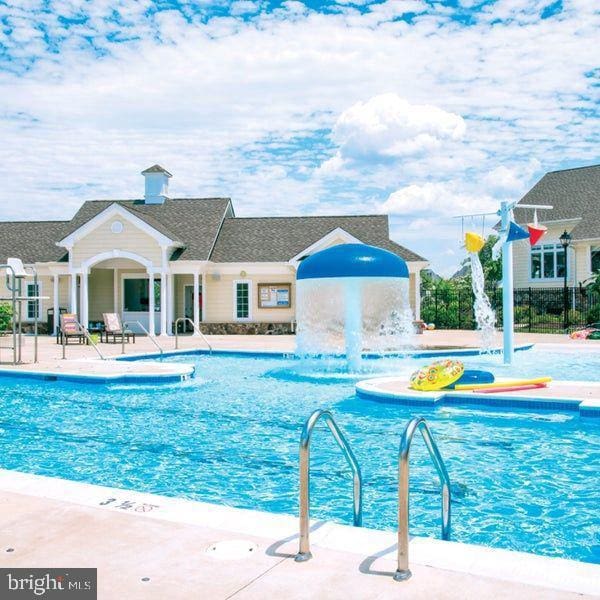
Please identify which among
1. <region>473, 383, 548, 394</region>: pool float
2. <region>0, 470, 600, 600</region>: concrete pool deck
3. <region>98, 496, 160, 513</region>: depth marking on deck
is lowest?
<region>0, 470, 600, 600</region>: concrete pool deck

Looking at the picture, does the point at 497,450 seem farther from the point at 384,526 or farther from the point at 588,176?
the point at 588,176

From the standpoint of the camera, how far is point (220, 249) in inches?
1261

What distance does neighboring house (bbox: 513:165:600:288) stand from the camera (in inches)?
1330

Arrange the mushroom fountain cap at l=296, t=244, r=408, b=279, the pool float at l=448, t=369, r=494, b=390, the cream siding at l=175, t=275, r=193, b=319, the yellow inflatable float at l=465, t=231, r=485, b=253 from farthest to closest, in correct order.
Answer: the cream siding at l=175, t=275, r=193, b=319
the yellow inflatable float at l=465, t=231, r=485, b=253
the mushroom fountain cap at l=296, t=244, r=408, b=279
the pool float at l=448, t=369, r=494, b=390


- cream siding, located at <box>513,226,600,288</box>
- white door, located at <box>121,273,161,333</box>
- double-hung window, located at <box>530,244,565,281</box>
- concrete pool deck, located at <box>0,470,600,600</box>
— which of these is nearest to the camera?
concrete pool deck, located at <box>0,470,600,600</box>

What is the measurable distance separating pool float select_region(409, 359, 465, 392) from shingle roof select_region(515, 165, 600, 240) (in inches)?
938

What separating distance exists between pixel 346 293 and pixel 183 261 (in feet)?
46.1

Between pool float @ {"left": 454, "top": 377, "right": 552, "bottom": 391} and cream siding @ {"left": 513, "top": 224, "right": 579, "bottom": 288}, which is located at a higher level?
cream siding @ {"left": 513, "top": 224, "right": 579, "bottom": 288}

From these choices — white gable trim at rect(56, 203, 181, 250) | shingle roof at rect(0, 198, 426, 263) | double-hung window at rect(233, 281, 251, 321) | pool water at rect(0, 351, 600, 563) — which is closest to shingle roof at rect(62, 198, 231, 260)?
shingle roof at rect(0, 198, 426, 263)

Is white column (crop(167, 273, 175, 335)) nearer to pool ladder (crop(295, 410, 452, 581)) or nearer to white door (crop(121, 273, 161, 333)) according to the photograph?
white door (crop(121, 273, 161, 333))

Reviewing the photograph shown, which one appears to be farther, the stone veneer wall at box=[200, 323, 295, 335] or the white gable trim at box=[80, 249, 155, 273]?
the stone veneer wall at box=[200, 323, 295, 335]

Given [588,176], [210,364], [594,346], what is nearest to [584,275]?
[588,176]

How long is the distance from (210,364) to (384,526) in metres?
13.8

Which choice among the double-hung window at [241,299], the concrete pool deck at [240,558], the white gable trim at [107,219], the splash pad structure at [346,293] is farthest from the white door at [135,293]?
the concrete pool deck at [240,558]
